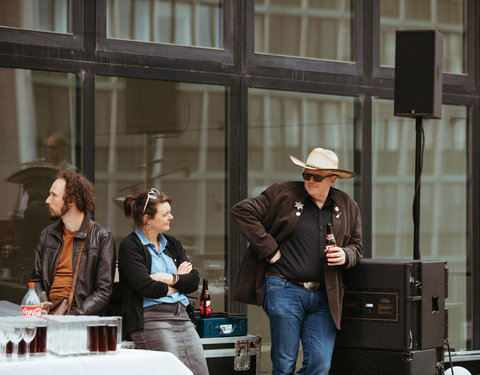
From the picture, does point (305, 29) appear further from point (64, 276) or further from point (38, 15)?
point (64, 276)

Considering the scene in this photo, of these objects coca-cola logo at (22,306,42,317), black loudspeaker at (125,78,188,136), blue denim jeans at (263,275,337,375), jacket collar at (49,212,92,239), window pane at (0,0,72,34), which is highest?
window pane at (0,0,72,34)

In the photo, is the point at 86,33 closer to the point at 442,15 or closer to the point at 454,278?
the point at 442,15

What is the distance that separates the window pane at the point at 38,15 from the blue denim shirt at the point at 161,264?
170 cm

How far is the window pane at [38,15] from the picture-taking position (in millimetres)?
6184

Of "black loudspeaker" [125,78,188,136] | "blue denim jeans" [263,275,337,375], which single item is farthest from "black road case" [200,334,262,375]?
"black loudspeaker" [125,78,188,136]

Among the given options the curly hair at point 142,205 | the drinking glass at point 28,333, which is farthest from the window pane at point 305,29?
the drinking glass at point 28,333

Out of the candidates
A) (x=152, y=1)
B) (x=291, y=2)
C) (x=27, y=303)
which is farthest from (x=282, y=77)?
(x=27, y=303)

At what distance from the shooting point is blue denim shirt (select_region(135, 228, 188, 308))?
18.2 feet

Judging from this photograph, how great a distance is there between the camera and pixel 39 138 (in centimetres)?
623

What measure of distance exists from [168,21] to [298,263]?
217 cm

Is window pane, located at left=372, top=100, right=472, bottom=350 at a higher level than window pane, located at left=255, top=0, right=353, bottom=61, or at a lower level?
lower

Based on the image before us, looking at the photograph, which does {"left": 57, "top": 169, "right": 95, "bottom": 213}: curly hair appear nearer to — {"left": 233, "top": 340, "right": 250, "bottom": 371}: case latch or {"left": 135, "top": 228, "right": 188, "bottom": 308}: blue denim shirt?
{"left": 135, "top": 228, "right": 188, "bottom": 308}: blue denim shirt

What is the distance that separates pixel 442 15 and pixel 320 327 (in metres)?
3.40

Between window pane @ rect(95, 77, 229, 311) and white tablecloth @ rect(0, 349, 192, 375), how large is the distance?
7.49ft
